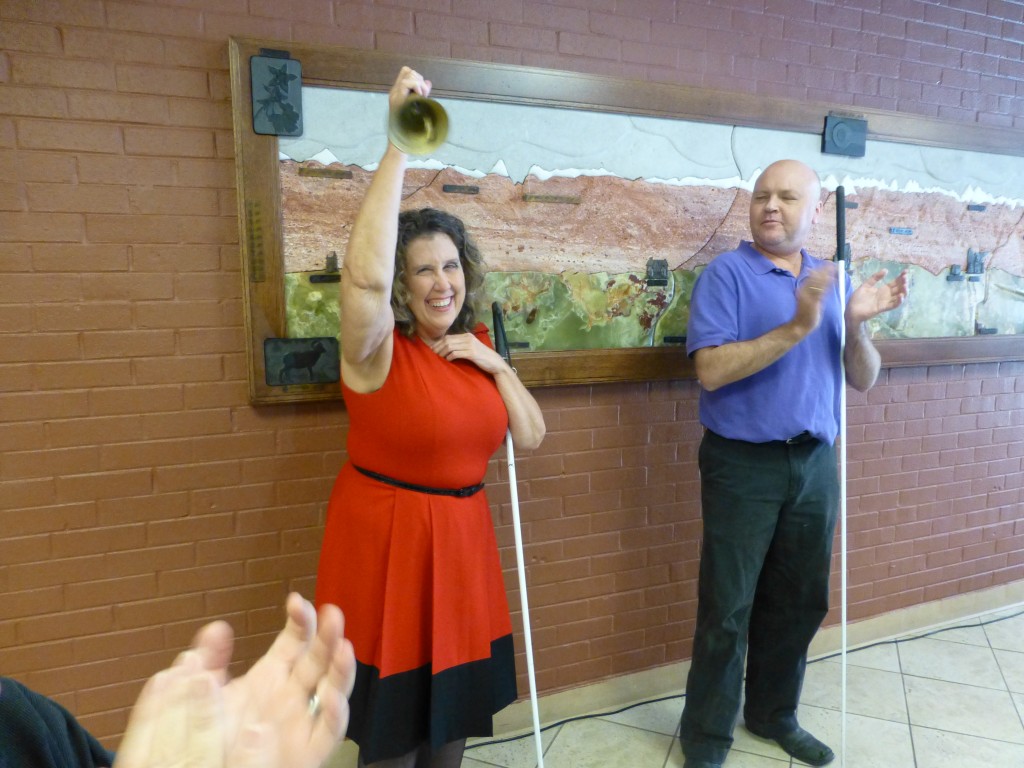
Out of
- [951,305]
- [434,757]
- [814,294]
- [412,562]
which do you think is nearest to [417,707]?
[434,757]

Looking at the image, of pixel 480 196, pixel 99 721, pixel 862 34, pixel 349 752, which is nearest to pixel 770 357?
pixel 480 196

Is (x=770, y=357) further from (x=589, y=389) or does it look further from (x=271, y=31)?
(x=271, y=31)

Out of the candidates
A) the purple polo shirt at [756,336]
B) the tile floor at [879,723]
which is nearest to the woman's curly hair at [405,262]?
the purple polo shirt at [756,336]

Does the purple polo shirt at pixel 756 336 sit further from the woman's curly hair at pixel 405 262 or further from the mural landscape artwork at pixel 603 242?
the woman's curly hair at pixel 405 262

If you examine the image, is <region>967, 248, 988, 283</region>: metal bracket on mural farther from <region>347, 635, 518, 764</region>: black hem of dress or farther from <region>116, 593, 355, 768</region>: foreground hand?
<region>116, 593, 355, 768</region>: foreground hand

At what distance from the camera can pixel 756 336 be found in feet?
6.97

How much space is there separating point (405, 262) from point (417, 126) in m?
0.42

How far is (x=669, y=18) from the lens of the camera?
7.75 ft

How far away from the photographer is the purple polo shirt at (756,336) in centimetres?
211

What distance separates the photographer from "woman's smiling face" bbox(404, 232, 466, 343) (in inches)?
65.8

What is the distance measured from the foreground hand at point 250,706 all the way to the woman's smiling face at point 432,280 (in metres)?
0.96

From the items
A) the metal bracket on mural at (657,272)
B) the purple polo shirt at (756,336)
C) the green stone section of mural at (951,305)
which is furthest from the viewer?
the green stone section of mural at (951,305)

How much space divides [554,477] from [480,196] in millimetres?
964

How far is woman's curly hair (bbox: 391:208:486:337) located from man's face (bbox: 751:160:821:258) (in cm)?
95
